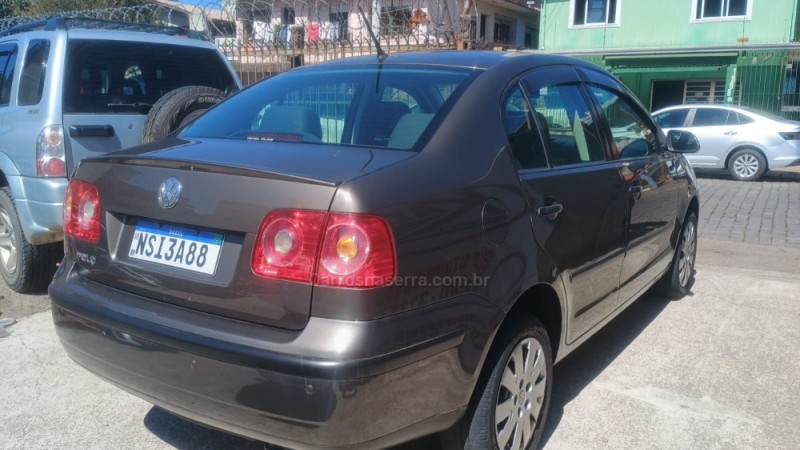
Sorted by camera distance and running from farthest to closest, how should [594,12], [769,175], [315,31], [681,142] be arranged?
[594,12] → [769,175] → [315,31] → [681,142]

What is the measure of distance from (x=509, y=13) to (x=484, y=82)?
2599 centimetres

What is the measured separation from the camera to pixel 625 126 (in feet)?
14.0

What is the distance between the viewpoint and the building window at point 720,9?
20.5 meters

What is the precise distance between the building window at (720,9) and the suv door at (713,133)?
7.66 meters

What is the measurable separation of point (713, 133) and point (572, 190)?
12.7 metres

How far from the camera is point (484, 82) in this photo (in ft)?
9.72

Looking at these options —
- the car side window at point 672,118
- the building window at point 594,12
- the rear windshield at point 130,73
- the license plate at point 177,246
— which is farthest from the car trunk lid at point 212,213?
the building window at point 594,12

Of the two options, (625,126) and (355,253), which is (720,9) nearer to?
(625,126)

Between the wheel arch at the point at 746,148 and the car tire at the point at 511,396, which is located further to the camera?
the wheel arch at the point at 746,148

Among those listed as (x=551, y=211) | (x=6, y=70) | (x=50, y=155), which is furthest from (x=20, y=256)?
(x=551, y=211)

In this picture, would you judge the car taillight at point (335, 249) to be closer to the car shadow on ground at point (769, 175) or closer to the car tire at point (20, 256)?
the car tire at point (20, 256)

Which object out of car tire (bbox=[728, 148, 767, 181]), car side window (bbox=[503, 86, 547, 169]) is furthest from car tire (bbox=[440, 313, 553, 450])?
car tire (bbox=[728, 148, 767, 181])

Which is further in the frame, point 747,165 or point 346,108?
point 747,165

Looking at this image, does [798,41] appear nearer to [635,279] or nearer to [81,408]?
[635,279]
